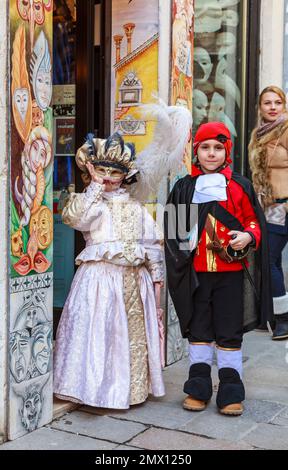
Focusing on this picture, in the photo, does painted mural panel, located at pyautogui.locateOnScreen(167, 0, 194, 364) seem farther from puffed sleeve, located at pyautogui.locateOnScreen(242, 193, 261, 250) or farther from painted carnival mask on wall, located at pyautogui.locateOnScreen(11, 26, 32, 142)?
painted carnival mask on wall, located at pyautogui.locateOnScreen(11, 26, 32, 142)

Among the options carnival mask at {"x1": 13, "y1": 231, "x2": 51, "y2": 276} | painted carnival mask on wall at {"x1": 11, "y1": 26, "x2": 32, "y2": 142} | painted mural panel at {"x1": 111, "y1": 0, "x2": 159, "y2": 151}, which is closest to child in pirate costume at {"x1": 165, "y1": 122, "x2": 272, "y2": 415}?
carnival mask at {"x1": 13, "y1": 231, "x2": 51, "y2": 276}

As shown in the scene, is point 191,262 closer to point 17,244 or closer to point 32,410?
point 17,244

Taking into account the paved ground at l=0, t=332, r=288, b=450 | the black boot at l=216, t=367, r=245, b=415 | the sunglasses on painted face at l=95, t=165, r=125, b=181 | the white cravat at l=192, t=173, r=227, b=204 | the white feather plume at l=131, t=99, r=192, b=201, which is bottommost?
the paved ground at l=0, t=332, r=288, b=450

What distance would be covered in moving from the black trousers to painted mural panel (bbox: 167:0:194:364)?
0.86m

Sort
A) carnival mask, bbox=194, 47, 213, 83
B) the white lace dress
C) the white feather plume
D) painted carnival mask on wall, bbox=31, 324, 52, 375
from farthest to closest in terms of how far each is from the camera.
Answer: carnival mask, bbox=194, 47, 213, 83, the white feather plume, the white lace dress, painted carnival mask on wall, bbox=31, 324, 52, 375

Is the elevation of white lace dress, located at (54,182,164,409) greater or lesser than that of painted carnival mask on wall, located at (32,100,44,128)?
lesser

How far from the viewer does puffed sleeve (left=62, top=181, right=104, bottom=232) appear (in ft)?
12.8

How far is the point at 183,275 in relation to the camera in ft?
13.1

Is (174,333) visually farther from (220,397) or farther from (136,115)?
(136,115)

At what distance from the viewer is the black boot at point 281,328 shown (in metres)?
5.73

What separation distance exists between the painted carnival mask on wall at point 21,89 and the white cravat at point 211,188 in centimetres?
105

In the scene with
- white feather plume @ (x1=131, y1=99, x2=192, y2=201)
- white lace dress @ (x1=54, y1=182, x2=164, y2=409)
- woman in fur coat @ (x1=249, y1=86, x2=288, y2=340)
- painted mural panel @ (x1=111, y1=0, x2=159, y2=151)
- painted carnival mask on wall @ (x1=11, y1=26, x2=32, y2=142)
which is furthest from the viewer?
woman in fur coat @ (x1=249, y1=86, x2=288, y2=340)

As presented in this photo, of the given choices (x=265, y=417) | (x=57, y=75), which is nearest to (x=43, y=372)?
(x=265, y=417)

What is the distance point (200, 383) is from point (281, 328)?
194 cm
